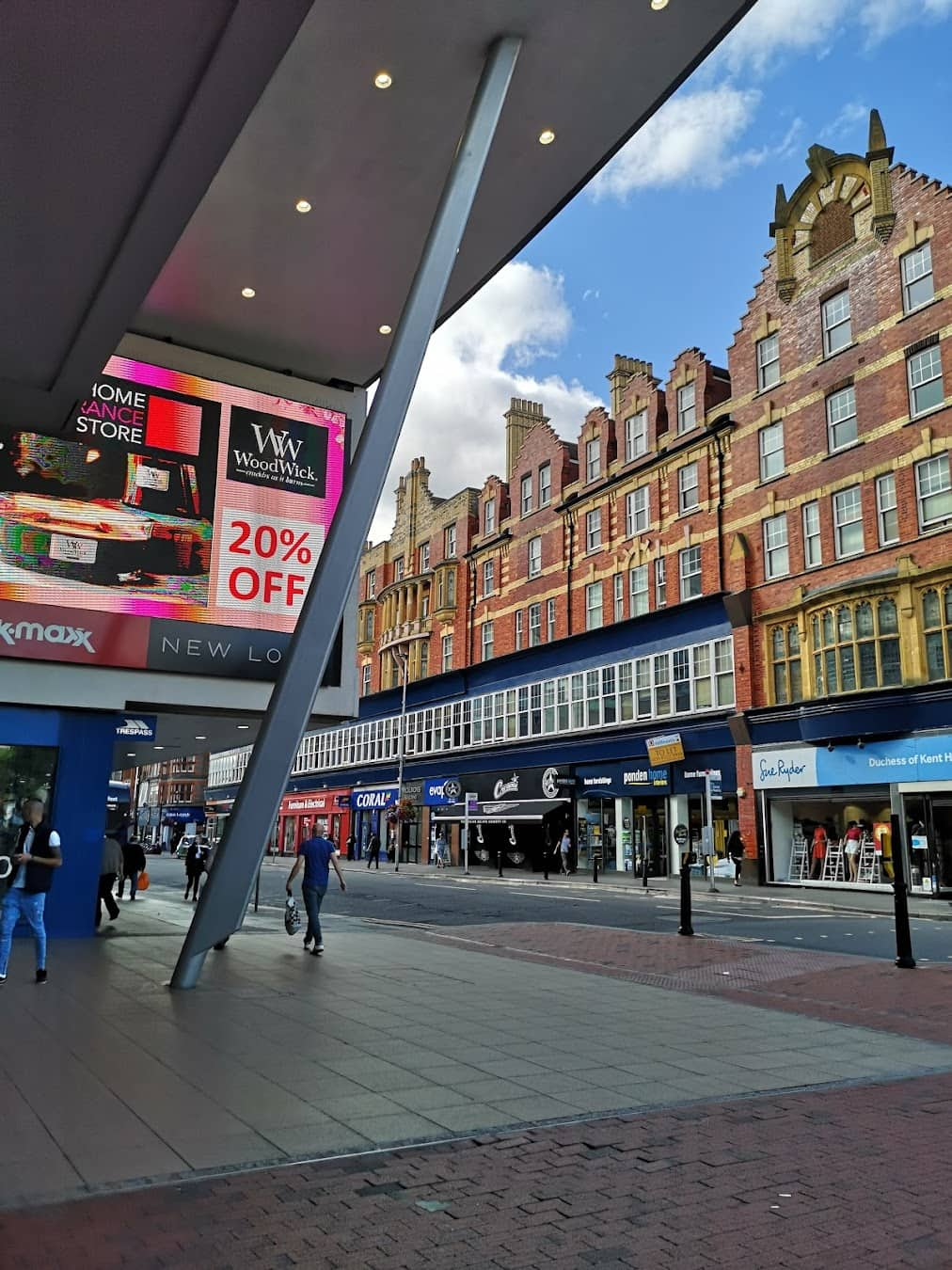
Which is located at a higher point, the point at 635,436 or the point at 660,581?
the point at 635,436

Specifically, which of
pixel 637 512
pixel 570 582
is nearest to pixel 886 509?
pixel 637 512

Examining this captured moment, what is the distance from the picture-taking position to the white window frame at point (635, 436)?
4066cm

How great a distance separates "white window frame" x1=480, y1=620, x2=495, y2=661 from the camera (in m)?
50.8

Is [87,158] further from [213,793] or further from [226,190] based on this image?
[213,793]

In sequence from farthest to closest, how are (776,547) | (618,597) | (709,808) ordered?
1. (618,597)
2. (709,808)
3. (776,547)

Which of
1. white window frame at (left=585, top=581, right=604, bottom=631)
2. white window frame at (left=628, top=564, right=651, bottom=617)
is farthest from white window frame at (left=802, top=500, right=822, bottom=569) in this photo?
white window frame at (left=585, top=581, right=604, bottom=631)

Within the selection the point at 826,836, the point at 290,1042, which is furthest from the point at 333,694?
the point at 826,836

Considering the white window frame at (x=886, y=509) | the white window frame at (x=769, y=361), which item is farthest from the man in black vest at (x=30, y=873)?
the white window frame at (x=769, y=361)

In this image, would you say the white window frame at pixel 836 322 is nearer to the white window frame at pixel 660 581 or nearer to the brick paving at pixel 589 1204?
the white window frame at pixel 660 581

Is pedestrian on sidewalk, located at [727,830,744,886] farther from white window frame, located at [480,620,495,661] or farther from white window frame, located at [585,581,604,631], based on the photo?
white window frame, located at [480,620,495,661]

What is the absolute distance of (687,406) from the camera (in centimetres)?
3831

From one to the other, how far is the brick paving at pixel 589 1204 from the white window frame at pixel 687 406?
111ft

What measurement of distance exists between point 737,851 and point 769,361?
16840 millimetres

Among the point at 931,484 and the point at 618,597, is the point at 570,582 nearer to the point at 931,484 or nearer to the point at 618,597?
the point at 618,597
